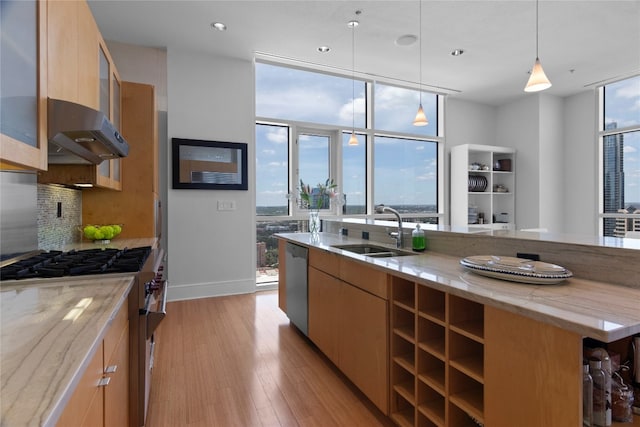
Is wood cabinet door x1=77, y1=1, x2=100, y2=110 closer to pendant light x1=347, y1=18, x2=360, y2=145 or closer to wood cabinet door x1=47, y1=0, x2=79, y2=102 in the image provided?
wood cabinet door x1=47, y1=0, x2=79, y2=102

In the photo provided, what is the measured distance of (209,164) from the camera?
4168mm

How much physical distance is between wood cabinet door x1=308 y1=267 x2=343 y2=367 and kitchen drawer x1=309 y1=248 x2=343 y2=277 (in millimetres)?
37

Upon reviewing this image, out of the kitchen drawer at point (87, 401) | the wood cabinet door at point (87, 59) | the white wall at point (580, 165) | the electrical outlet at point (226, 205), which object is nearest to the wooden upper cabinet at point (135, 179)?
the wood cabinet door at point (87, 59)

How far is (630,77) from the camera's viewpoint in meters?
4.99

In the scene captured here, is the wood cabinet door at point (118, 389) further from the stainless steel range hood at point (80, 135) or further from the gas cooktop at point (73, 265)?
the stainless steel range hood at point (80, 135)

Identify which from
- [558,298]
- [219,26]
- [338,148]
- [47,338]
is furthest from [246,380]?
[338,148]

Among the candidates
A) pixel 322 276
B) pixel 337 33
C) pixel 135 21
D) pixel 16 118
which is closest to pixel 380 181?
pixel 337 33

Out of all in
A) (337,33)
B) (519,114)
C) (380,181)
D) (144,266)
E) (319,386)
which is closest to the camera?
(144,266)

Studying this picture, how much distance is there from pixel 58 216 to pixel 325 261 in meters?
1.96

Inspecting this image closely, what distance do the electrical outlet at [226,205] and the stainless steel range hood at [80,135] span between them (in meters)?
2.12

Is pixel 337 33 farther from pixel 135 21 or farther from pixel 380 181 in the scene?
pixel 380 181

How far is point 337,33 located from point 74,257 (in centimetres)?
330

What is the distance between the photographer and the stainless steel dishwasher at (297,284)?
2734mm

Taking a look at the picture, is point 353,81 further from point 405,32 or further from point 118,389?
point 118,389
